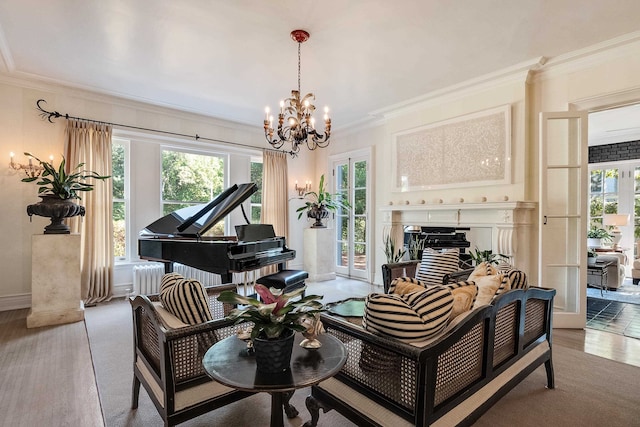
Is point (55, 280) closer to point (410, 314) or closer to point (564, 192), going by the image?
point (410, 314)

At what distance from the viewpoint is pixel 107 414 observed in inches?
77.5

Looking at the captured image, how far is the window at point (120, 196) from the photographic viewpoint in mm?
4707

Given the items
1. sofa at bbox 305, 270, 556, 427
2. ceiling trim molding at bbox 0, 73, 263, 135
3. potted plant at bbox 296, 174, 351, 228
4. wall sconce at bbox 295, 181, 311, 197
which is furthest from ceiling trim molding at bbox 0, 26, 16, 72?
wall sconce at bbox 295, 181, 311, 197

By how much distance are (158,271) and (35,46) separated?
2.99 m

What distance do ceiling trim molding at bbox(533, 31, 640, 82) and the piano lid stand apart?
3.67 meters

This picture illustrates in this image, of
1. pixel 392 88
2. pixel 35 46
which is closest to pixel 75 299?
pixel 35 46

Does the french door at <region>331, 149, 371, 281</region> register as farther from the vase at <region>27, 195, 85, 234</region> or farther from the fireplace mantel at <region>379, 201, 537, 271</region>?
the vase at <region>27, 195, 85, 234</region>

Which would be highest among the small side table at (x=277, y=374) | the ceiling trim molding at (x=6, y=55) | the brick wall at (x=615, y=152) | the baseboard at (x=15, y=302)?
the ceiling trim molding at (x=6, y=55)

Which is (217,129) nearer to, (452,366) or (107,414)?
(107,414)

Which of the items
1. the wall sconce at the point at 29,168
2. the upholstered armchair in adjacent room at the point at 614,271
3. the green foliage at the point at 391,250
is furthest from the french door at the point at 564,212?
the wall sconce at the point at 29,168

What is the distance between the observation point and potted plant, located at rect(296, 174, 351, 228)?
603 cm

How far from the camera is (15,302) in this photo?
4016mm

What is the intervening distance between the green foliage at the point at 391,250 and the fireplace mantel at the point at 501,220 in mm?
701

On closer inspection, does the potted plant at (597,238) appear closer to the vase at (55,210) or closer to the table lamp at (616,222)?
the table lamp at (616,222)
